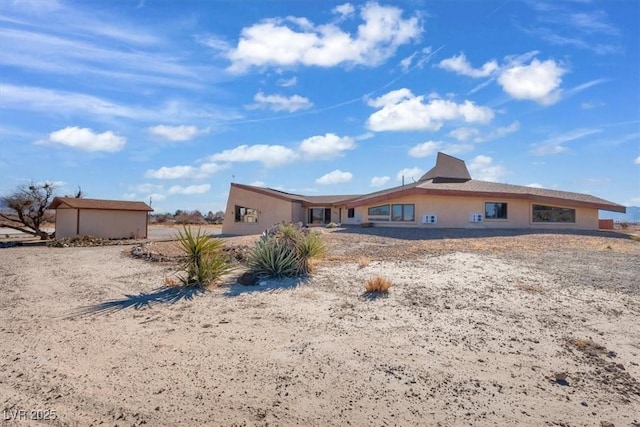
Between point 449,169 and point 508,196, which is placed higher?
point 449,169

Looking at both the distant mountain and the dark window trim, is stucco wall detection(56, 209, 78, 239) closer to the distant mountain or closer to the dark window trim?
the dark window trim

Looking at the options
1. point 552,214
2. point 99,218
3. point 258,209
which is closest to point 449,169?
point 552,214

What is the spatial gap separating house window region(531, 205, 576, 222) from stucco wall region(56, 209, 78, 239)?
1199 inches

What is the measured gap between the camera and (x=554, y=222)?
27.1m

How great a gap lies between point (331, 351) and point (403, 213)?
75.5 feet

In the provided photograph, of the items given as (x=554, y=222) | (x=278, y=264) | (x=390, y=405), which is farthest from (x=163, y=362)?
(x=554, y=222)

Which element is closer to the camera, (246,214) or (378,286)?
(378,286)

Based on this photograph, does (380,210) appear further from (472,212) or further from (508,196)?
(508,196)

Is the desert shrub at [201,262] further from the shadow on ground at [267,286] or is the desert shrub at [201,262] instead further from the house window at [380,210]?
the house window at [380,210]

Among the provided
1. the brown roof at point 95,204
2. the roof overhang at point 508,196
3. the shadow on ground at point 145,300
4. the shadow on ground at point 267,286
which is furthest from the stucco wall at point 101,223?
the shadow on ground at point 267,286

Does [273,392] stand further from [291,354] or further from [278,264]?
[278,264]

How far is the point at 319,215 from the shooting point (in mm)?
37875

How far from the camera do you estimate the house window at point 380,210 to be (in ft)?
94.9

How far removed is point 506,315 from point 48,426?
6.67 m
